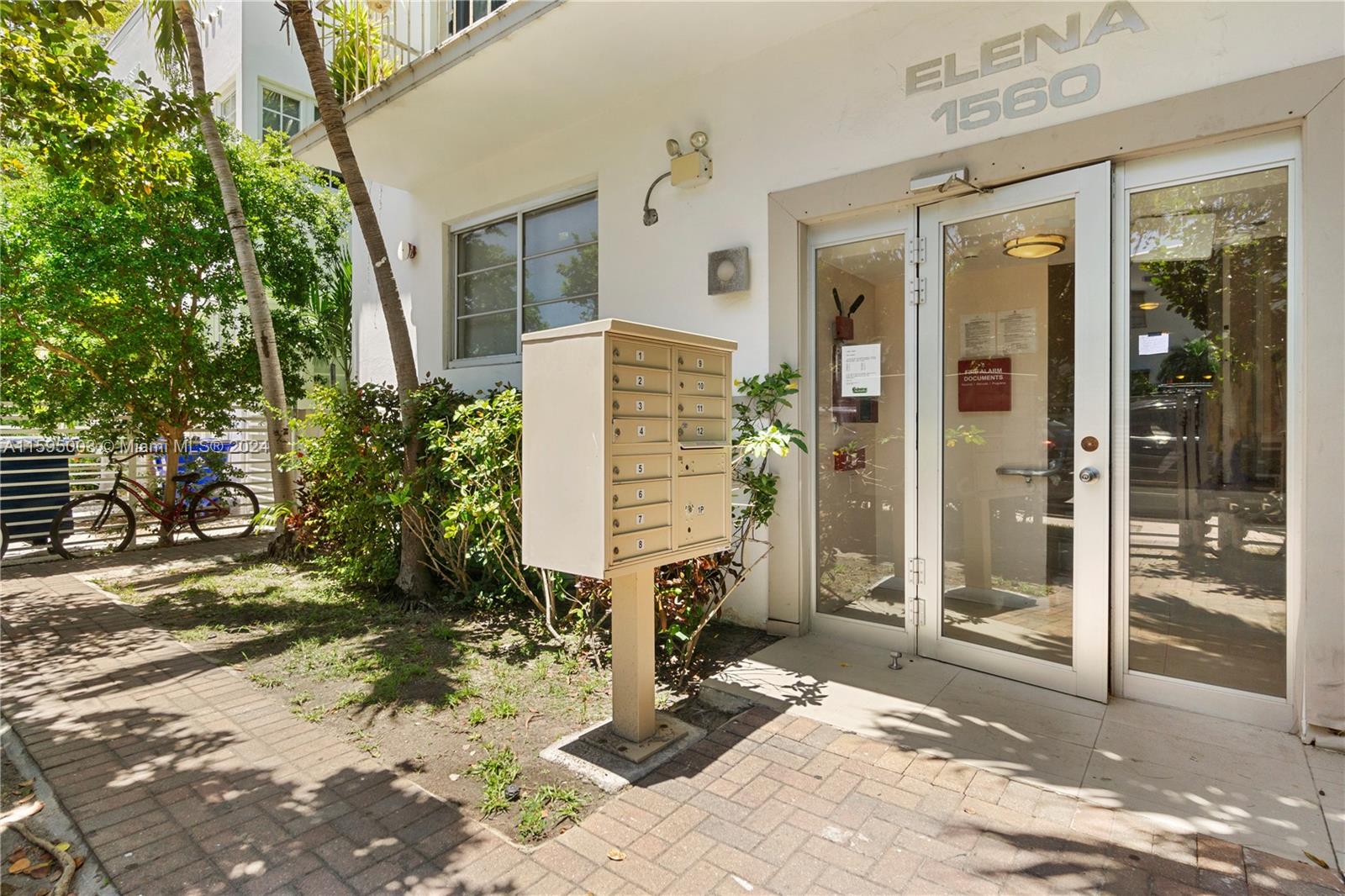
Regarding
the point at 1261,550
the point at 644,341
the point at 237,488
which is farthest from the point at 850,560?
the point at 237,488

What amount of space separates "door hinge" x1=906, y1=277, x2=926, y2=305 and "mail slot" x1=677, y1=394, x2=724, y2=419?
1.48 meters

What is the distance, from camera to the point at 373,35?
5.83m

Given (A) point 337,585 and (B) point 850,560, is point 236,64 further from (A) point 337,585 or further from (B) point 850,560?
(B) point 850,560

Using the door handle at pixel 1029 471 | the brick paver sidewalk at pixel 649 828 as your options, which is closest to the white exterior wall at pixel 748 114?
the door handle at pixel 1029 471

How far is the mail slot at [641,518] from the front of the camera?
8.72 ft

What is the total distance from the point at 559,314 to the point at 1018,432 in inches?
155

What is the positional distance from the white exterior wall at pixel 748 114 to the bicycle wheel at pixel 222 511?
14.1 ft

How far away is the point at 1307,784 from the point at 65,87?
7331 mm

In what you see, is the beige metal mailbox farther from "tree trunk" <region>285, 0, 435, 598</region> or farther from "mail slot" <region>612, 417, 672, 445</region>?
"tree trunk" <region>285, 0, 435, 598</region>

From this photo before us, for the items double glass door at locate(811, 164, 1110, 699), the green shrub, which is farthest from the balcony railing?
double glass door at locate(811, 164, 1110, 699)

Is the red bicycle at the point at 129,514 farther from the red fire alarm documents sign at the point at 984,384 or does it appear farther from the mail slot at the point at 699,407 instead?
the red fire alarm documents sign at the point at 984,384

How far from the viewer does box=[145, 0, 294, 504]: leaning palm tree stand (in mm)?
6332

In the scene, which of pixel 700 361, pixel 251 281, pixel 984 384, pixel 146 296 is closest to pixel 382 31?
pixel 251 281

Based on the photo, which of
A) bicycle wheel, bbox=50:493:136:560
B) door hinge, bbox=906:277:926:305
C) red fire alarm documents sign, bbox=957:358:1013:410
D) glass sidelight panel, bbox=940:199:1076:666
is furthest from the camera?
bicycle wheel, bbox=50:493:136:560
